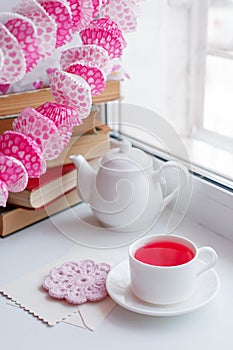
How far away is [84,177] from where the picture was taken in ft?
3.00

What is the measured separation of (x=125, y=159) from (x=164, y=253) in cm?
20

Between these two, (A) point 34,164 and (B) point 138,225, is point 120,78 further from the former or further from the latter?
(A) point 34,164

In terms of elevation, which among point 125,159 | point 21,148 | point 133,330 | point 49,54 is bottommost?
point 133,330

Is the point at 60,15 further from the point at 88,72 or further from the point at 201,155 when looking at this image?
the point at 201,155

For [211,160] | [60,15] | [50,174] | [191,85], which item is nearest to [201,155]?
[211,160]

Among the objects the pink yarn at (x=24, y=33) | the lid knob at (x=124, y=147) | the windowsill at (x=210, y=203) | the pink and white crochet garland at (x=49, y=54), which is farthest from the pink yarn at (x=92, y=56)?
the windowsill at (x=210, y=203)

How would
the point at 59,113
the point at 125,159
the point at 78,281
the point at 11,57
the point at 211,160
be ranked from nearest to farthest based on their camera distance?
the point at 11,57 → the point at 59,113 → the point at 78,281 → the point at 125,159 → the point at 211,160

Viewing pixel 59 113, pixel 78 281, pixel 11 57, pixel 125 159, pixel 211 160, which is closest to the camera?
pixel 11 57

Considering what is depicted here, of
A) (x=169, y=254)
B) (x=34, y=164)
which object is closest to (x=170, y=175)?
(x=169, y=254)

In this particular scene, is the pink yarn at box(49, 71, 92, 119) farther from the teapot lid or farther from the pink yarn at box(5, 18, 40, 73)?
the teapot lid

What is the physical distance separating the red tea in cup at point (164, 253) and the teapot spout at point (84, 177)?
0.63ft

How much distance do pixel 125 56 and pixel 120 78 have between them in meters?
0.13

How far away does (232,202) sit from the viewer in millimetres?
871

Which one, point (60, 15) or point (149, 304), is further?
point (149, 304)
